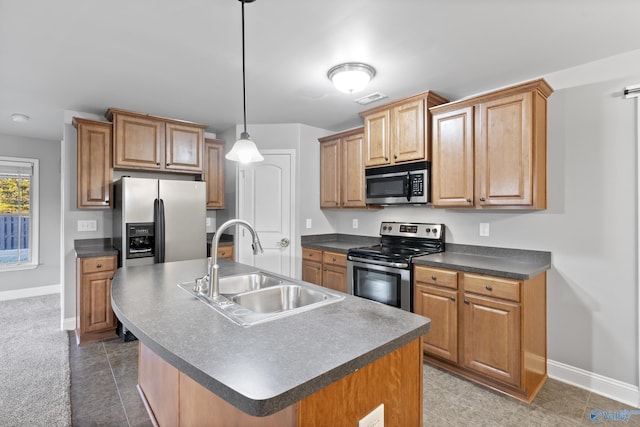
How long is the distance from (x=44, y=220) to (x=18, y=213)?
32 cm

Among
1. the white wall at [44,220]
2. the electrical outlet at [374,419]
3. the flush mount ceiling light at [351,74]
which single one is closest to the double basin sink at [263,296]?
the electrical outlet at [374,419]

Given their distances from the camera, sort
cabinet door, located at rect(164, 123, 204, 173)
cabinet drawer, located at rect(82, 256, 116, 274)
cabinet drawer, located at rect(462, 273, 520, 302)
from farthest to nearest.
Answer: cabinet door, located at rect(164, 123, 204, 173) < cabinet drawer, located at rect(82, 256, 116, 274) < cabinet drawer, located at rect(462, 273, 520, 302)

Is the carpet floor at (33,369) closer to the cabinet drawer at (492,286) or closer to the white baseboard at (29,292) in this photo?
the white baseboard at (29,292)

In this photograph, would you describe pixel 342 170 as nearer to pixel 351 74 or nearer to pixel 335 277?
pixel 335 277

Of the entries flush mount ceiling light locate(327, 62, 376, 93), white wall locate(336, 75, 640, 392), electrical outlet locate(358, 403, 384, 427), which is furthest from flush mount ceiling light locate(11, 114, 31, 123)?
white wall locate(336, 75, 640, 392)

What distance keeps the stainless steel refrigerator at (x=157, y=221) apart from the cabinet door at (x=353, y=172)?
1.67 metres

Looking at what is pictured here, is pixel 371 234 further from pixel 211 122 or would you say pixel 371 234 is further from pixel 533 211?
pixel 211 122

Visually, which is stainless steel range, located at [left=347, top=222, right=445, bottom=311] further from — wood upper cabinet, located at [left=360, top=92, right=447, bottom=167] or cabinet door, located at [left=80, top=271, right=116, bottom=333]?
cabinet door, located at [left=80, top=271, right=116, bottom=333]

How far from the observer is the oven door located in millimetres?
2857

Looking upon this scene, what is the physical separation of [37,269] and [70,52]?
13.6 ft

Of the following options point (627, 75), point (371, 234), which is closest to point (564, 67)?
point (627, 75)

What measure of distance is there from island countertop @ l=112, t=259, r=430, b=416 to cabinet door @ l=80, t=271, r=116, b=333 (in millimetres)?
1980

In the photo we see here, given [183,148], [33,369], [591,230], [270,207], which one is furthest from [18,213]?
[591,230]

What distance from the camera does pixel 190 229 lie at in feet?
11.9
